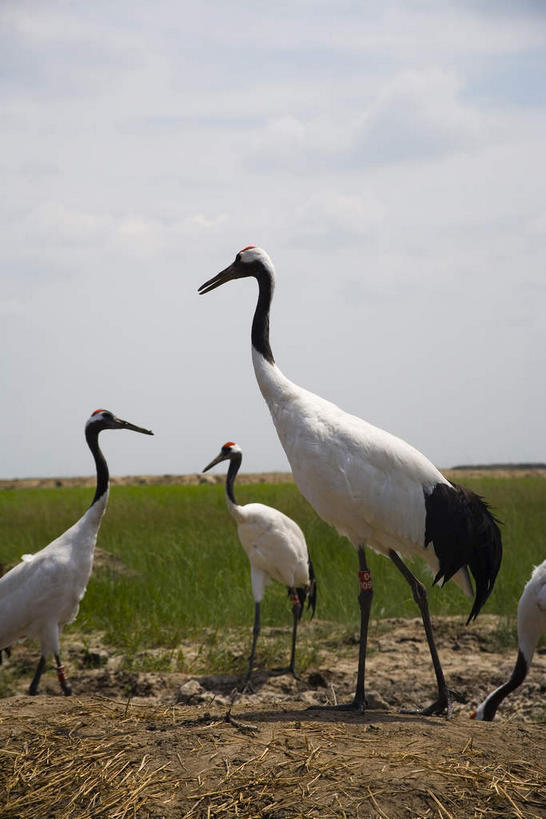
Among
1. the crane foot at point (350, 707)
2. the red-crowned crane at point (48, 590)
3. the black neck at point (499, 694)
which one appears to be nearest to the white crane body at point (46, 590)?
the red-crowned crane at point (48, 590)

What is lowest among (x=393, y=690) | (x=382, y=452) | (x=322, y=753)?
(x=393, y=690)

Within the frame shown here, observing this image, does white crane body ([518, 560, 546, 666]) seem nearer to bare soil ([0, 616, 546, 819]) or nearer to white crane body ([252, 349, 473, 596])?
white crane body ([252, 349, 473, 596])

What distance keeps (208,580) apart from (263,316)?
513cm

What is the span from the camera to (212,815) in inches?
134

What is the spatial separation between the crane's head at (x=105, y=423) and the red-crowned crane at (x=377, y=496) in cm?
254

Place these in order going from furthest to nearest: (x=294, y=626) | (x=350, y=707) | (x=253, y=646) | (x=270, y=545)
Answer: (x=270, y=545)
(x=294, y=626)
(x=253, y=646)
(x=350, y=707)

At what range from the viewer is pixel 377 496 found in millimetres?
5004

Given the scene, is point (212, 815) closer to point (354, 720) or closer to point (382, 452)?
point (354, 720)

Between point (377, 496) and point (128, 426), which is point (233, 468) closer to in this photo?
point (128, 426)

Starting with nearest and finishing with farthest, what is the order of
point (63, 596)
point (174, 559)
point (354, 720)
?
point (354, 720) → point (63, 596) → point (174, 559)

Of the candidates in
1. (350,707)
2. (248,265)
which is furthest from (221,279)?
(350,707)

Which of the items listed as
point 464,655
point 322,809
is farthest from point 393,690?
point 322,809

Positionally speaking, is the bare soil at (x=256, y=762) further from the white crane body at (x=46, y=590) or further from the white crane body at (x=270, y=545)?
the white crane body at (x=270, y=545)

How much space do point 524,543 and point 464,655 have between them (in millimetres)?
4189
